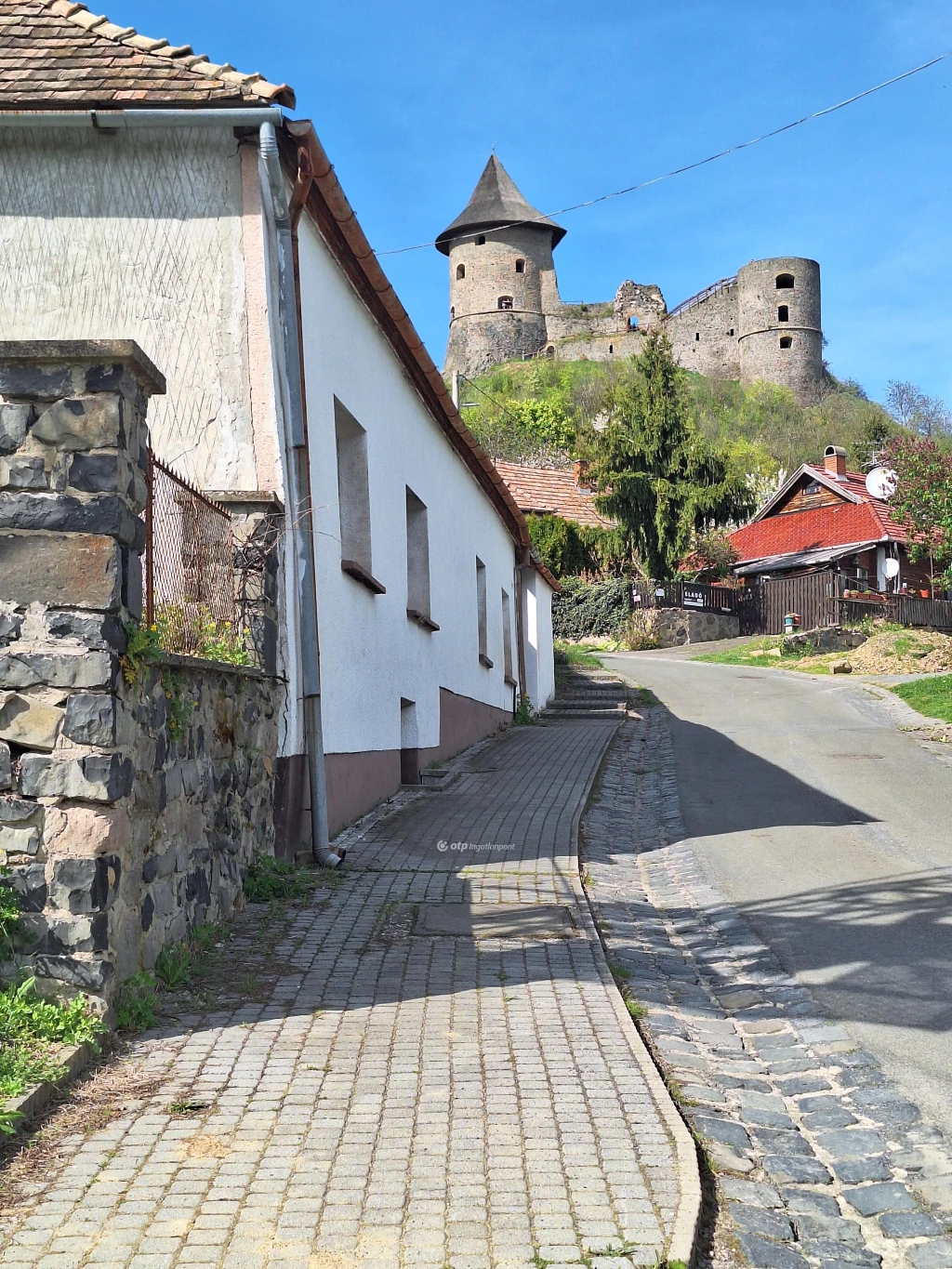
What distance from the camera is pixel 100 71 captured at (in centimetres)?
765

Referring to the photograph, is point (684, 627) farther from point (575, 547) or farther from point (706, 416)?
point (706, 416)

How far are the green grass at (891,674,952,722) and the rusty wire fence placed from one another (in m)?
13.3

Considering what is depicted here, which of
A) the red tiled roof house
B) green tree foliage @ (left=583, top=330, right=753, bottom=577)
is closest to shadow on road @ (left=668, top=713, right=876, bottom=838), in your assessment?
green tree foliage @ (left=583, top=330, right=753, bottom=577)

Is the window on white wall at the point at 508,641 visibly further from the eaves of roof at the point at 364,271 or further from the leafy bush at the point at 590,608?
the leafy bush at the point at 590,608

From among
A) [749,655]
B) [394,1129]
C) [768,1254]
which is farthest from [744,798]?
[749,655]

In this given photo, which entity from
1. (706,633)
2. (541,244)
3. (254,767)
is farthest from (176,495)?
(541,244)

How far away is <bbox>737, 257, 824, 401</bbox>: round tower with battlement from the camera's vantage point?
251 ft

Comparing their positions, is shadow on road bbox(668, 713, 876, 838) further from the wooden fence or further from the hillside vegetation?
the hillside vegetation

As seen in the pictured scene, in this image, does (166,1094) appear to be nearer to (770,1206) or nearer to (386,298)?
(770,1206)

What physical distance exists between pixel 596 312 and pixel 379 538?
244 feet

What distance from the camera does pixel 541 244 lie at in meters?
80.6

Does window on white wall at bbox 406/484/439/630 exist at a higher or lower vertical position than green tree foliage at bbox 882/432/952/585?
lower

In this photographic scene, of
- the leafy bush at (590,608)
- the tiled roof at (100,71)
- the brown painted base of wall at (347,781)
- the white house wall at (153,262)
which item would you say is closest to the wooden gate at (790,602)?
the leafy bush at (590,608)

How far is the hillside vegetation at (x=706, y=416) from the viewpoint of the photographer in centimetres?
6119
